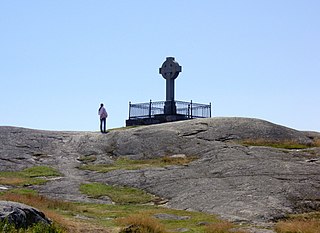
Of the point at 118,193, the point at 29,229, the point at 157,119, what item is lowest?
the point at 29,229

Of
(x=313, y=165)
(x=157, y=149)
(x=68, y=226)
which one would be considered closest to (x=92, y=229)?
(x=68, y=226)

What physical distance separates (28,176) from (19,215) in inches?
631

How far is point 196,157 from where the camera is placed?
32500 mm

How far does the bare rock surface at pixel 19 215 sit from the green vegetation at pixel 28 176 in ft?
42.8

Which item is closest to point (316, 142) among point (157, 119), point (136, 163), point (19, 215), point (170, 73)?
point (136, 163)

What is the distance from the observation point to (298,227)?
1781cm

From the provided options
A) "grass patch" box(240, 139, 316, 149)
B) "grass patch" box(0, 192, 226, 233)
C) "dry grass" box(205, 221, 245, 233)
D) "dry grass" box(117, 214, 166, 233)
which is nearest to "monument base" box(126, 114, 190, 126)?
"grass patch" box(240, 139, 316, 149)

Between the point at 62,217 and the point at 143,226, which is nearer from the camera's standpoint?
the point at 143,226

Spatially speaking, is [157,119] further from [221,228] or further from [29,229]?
[29,229]

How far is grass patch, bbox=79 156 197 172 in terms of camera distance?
31578 mm

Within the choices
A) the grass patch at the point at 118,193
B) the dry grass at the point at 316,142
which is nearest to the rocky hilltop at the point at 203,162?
the dry grass at the point at 316,142

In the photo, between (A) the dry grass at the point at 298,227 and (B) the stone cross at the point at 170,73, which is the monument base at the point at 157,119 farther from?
(A) the dry grass at the point at 298,227

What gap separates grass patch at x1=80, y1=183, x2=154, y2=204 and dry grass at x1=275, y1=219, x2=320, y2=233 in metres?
7.83

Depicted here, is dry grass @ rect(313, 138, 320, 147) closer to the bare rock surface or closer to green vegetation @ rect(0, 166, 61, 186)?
green vegetation @ rect(0, 166, 61, 186)
